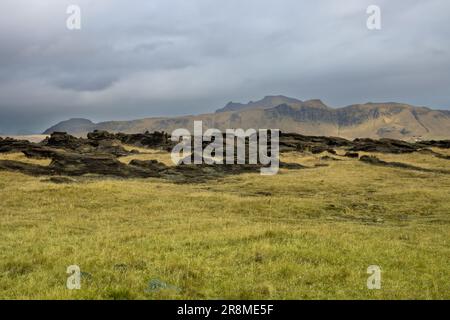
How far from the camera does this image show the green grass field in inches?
579

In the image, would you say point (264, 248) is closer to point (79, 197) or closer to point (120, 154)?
point (79, 197)

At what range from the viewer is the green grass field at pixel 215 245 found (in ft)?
48.3

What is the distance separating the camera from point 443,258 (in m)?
20.1

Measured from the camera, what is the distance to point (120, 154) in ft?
328

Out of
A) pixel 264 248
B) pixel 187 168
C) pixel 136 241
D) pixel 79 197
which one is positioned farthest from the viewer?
pixel 187 168

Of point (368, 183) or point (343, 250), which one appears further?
point (368, 183)

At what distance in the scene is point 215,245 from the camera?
21547 millimetres
